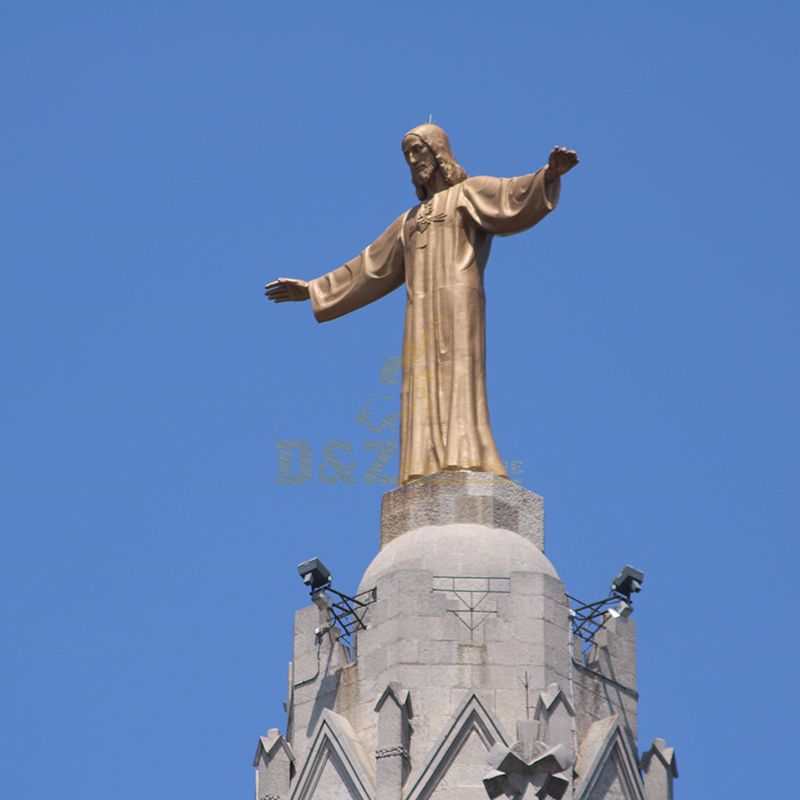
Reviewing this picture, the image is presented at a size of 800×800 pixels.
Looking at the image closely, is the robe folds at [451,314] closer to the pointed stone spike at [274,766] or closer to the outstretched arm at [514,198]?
the outstretched arm at [514,198]

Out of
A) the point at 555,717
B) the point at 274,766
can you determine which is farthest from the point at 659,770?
the point at 274,766

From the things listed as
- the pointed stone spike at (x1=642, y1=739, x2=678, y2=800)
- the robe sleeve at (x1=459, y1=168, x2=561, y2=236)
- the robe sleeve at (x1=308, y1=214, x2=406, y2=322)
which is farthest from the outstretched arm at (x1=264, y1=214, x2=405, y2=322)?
the pointed stone spike at (x1=642, y1=739, x2=678, y2=800)

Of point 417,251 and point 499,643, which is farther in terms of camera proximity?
point 417,251

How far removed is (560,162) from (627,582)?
221 inches

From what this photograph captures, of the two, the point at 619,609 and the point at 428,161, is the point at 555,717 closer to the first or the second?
the point at 619,609

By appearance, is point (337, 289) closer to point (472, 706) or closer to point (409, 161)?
point (409, 161)

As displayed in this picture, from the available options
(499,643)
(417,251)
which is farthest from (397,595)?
(417,251)

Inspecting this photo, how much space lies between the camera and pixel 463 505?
3425 cm

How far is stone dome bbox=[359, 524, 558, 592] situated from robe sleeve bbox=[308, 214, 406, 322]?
4.37 meters

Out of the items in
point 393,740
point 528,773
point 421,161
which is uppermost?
point 421,161

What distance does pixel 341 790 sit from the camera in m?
32.2

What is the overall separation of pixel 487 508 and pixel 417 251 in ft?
13.3

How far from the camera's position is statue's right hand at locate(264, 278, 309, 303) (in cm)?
3803

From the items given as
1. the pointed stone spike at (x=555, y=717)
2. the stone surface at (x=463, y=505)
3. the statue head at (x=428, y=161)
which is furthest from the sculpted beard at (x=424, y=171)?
the pointed stone spike at (x=555, y=717)
